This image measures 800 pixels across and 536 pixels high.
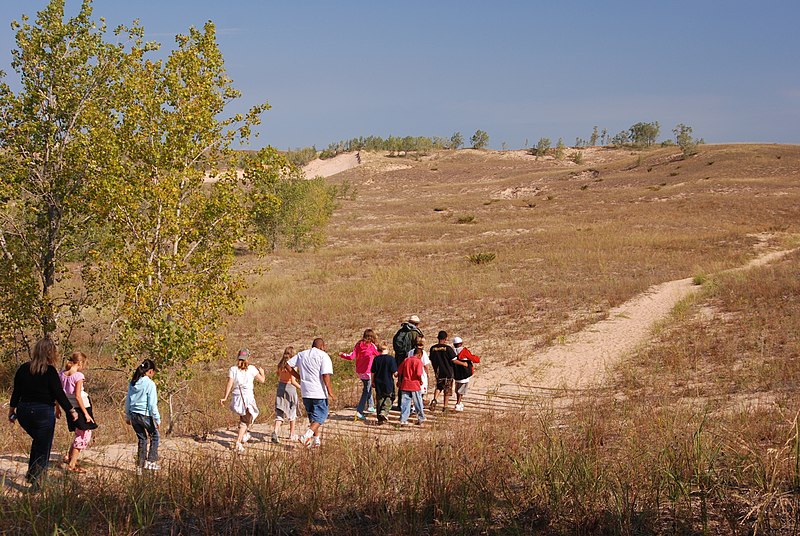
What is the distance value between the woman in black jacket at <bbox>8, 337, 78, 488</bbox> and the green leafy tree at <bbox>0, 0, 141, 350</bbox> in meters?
9.27

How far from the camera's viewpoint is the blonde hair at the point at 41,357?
24.1 feet

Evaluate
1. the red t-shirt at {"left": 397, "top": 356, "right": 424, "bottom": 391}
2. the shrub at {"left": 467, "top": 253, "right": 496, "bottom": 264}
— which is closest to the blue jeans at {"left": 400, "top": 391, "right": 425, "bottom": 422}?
the red t-shirt at {"left": 397, "top": 356, "right": 424, "bottom": 391}

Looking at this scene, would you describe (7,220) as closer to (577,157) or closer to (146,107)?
(146,107)

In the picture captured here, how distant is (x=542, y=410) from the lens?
10.4m

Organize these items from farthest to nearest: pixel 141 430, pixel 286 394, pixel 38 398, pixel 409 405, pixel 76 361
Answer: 1. pixel 409 405
2. pixel 286 394
3. pixel 76 361
4. pixel 141 430
5. pixel 38 398

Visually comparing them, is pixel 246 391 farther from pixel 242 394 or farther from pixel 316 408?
pixel 316 408

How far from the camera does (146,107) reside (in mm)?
12906

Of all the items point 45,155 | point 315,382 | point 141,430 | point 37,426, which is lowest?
point 141,430

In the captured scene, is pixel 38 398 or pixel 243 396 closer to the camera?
pixel 38 398

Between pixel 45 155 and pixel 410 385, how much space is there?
11.1 m

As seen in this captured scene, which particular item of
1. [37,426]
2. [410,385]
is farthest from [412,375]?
[37,426]

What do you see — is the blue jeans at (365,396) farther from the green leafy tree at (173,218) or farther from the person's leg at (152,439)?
the person's leg at (152,439)

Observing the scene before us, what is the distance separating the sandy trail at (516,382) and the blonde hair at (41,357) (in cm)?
117

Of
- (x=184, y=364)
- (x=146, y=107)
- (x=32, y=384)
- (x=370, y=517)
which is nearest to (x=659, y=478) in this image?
(x=370, y=517)
